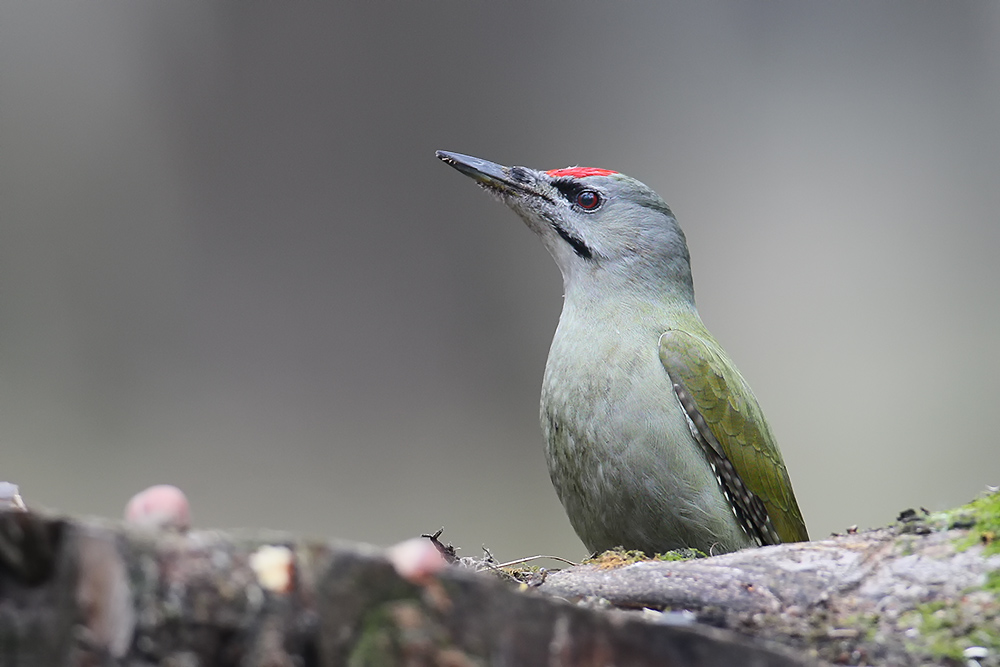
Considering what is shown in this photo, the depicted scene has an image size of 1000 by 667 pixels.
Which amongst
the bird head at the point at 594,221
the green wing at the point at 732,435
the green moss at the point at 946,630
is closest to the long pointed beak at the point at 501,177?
the bird head at the point at 594,221

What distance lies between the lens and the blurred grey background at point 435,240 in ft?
20.8

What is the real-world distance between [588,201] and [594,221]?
0.27 ft

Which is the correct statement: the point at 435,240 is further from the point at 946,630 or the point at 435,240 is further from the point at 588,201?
the point at 946,630

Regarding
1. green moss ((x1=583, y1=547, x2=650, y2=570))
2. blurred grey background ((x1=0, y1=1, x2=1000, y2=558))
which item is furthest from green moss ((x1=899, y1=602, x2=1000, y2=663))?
blurred grey background ((x1=0, y1=1, x2=1000, y2=558))

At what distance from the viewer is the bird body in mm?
3166

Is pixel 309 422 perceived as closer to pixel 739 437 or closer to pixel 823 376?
pixel 823 376

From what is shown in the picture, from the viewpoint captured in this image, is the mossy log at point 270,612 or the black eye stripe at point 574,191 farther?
the black eye stripe at point 574,191

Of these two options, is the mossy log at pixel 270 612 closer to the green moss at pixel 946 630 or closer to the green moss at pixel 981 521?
the green moss at pixel 946 630

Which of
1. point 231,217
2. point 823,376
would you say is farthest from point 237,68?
point 823,376

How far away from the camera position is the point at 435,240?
699cm

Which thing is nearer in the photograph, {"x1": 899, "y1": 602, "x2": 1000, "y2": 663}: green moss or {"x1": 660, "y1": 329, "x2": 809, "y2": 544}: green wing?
{"x1": 899, "y1": 602, "x2": 1000, "y2": 663}: green moss

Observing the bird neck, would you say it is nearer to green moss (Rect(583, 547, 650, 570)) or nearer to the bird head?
the bird head

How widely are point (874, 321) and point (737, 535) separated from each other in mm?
3689

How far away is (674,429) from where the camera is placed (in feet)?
10.6
